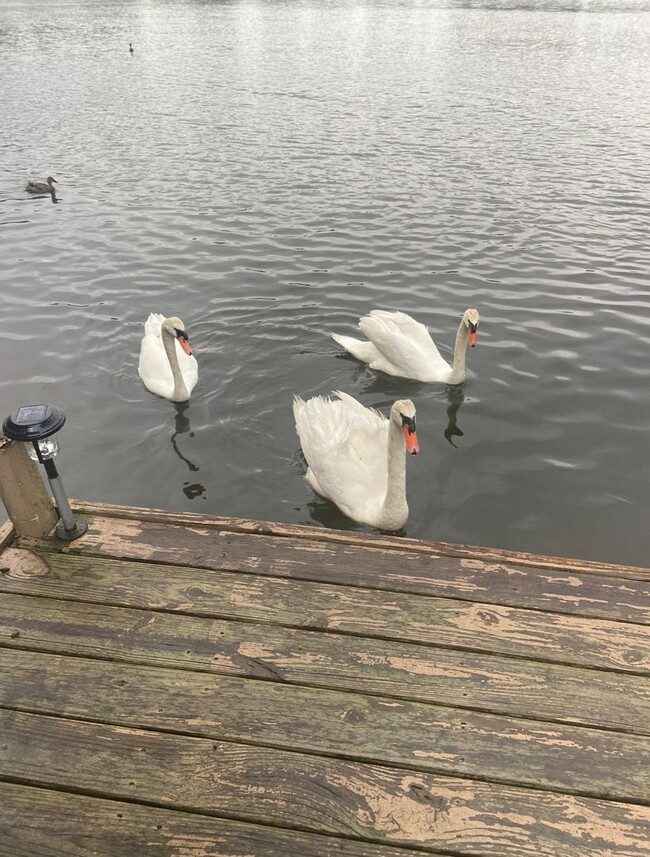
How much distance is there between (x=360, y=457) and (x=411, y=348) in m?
2.47

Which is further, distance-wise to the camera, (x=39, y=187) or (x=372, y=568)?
(x=39, y=187)

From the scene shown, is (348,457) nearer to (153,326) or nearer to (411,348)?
(411,348)

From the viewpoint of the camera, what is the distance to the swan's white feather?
5750 mm

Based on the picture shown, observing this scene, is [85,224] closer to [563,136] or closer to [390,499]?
[390,499]

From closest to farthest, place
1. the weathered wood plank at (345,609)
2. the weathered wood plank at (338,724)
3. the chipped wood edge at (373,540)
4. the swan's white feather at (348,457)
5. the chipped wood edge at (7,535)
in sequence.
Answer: the weathered wood plank at (338,724) < the weathered wood plank at (345,609) < the chipped wood edge at (373,540) < the chipped wood edge at (7,535) < the swan's white feather at (348,457)

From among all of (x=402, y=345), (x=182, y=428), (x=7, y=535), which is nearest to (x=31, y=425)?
(x=7, y=535)

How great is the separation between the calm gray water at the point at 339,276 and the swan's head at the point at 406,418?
1132mm

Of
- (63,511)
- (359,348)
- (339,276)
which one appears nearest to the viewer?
(63,511)

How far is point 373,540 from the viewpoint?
4160 millimetres

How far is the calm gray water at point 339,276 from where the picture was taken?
6.66 m

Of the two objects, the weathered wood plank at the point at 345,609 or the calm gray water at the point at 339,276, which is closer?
the weathered wood plank at the point at 345,609

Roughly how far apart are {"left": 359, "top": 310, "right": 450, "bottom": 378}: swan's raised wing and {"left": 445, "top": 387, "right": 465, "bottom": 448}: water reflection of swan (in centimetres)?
33

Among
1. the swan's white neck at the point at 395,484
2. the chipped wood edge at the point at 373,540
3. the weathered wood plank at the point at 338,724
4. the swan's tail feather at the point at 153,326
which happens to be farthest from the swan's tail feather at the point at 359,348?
the weathered wood plank at the point at 338,724

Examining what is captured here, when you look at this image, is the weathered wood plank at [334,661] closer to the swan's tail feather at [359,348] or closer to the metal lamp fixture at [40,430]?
the metal lamp fixture at [40,430]
